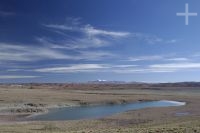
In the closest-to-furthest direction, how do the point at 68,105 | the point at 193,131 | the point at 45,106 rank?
the point at 193,131
the point at 45,106
the point at 68,105

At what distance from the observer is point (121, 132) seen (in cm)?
2367

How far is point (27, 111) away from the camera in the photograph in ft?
177

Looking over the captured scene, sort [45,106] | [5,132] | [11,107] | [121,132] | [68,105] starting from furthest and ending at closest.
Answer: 1. [68,105]
2. [45,106]
3. [11,107]
4. [5,132]
5. [121,132]

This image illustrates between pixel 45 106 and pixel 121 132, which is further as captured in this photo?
pixel 45 106

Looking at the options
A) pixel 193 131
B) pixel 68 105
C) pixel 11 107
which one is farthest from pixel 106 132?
pixel 68 105

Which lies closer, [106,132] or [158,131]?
[158,131]

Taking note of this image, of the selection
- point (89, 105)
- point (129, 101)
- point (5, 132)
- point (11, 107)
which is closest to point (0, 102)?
point (11, 107)

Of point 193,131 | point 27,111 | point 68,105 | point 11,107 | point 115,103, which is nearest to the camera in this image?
point 193,131

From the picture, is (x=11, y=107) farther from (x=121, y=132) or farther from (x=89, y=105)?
(x=121, y=132)

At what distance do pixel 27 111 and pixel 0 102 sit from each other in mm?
11304

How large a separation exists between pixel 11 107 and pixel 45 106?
636 centimetres

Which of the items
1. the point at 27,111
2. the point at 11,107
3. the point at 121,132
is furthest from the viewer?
the point at 11,107

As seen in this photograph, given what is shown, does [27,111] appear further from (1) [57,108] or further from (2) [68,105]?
(2) [68,105]

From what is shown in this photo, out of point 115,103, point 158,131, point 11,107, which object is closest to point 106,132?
point 158,131
